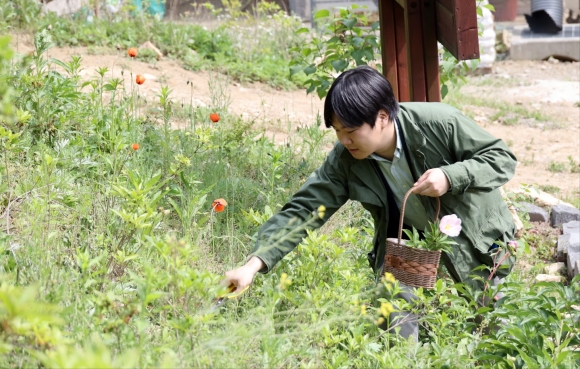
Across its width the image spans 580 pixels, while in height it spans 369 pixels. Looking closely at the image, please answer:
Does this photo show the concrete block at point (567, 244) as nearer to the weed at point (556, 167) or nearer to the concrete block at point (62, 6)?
the weed at point (556, 167)

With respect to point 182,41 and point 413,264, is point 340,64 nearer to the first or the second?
point 413,264

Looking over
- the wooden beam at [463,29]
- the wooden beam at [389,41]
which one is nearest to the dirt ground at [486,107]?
the wooden beam at [389,41]

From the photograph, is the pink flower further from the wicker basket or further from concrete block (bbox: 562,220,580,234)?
concrete block (bbox: 562,220,580,234)

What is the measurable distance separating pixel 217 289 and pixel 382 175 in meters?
1.29

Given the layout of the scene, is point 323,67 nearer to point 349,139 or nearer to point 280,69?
point 349,139

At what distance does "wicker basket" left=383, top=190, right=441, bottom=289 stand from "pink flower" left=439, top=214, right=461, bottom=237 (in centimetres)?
10

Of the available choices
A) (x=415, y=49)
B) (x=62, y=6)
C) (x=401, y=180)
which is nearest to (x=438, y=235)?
(x=401, y=180)

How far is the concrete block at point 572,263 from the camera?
4.46 m

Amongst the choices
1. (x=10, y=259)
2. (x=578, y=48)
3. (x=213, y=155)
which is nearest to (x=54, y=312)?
(x=10, y=259)

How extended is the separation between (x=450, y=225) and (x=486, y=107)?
266 inches

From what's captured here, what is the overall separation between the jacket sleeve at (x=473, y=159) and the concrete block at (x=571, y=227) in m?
2.44

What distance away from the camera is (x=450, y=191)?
3018 millimetres

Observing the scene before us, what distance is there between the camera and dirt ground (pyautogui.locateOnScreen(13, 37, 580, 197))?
6777 millimetres

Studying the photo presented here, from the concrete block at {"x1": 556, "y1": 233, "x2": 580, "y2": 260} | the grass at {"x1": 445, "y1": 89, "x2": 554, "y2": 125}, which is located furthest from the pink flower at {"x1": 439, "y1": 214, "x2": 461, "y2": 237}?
the grass at {"x1": 445, "y1": 89, "x2": 554, "y2": 125}
